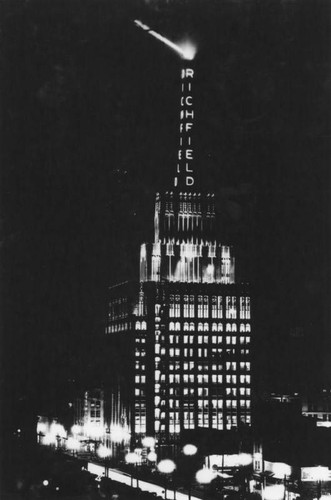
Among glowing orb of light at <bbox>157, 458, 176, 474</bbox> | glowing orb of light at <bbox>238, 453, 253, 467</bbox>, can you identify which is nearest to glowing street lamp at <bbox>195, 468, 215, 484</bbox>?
glowing orb of light at <bbox>157, 458, 176, 474</bbox>

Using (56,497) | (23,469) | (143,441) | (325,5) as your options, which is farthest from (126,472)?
(325,5)

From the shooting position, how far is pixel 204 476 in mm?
128750

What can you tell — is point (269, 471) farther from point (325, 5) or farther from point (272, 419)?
point (325, 5)

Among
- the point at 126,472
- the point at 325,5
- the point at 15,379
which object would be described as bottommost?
the point at 126,472

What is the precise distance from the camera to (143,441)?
7618 inches

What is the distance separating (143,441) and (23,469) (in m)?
81.2

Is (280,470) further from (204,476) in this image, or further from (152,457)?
(152,457)

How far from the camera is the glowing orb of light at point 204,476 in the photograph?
413 feet

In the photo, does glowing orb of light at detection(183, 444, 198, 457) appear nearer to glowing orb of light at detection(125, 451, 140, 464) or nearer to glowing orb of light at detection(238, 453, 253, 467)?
glowing orb of light at detection(238, 453, 253, 467)

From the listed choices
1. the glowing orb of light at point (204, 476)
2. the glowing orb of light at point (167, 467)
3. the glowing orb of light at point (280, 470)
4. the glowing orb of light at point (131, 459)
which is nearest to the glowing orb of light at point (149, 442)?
the glowing orb of light at point (131, 459)

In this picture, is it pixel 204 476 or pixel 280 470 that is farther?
pixel 280 470

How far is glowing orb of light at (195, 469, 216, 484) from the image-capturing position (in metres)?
126

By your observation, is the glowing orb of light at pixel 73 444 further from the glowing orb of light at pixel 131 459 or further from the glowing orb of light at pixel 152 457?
the glowing orb of light at pixel 131 459

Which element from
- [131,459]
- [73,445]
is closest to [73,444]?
[73,445]
